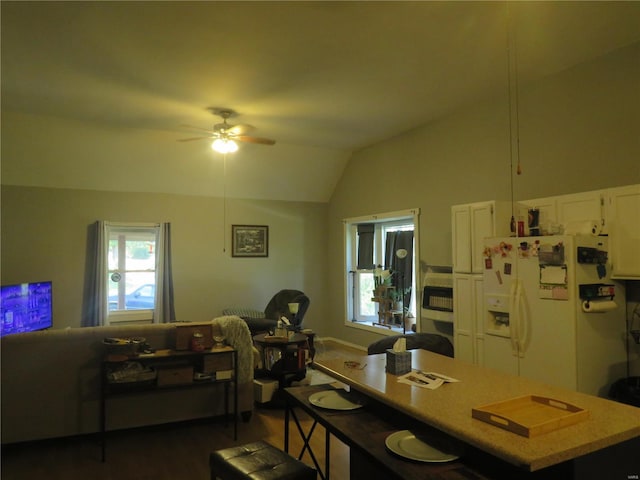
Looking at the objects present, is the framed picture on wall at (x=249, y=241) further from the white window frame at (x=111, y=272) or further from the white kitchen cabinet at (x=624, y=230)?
the white kitchen cabinet at (x=624, y=230)

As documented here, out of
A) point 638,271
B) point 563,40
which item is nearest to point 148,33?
point 563,40

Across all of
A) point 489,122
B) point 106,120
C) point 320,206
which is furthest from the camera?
point 320,206

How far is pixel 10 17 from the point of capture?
9.85 feet

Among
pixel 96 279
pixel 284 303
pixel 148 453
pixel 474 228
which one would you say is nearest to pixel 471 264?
pixel 474 228

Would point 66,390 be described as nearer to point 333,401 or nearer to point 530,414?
point 333,401

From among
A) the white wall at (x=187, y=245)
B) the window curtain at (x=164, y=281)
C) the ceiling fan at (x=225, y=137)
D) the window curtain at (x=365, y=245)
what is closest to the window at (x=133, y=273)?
the window curtain at (x=164, y=281)

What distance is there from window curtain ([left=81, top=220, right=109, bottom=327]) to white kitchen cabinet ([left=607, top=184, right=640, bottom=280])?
20.1 feet

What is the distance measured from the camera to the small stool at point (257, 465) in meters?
2.00

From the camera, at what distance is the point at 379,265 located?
270 inches

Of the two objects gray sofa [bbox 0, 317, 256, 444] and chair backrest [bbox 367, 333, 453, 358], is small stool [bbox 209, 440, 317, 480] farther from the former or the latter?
chair backrest [bbox 367, 333, 453, 358]

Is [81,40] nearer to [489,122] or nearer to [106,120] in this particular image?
[106,120]

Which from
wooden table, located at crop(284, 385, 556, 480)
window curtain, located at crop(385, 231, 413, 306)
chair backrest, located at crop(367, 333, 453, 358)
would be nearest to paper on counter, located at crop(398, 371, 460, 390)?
wooden table, located at crop(284, 385, 556, 480)

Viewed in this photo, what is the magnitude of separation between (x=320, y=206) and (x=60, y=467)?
5813mm

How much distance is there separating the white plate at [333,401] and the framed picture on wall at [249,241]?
5.31 meters
